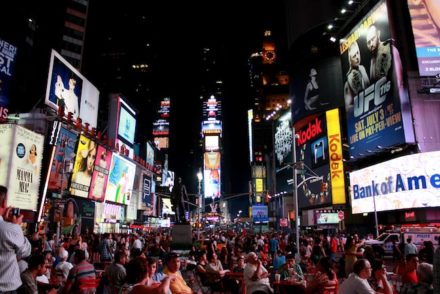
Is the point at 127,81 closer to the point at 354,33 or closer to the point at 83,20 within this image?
the point at 83,20

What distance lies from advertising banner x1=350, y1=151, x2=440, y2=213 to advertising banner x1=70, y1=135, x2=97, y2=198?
25.1 meters

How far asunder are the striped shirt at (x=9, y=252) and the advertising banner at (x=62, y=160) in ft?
94.8

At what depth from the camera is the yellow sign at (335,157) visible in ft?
161

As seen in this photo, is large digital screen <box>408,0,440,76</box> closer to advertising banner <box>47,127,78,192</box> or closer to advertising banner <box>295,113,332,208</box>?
advertising banner <box>295,113,332,208</box>

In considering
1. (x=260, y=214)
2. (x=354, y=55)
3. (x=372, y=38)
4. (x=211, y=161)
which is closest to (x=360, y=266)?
(x=372, y=38)

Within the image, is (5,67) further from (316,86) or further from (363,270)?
(316,86)

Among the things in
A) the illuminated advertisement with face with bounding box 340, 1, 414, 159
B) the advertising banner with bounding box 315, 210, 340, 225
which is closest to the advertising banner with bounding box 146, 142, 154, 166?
the advertising banner with bounding box 315, 210, 340, 225

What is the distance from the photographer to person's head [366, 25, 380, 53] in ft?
116

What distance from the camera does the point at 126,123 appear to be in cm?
5191

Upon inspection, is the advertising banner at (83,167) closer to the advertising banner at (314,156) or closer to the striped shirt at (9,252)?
the advertising banner at (314,156)

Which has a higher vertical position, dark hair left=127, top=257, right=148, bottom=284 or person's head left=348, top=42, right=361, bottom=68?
person's head left=348, top=42, right=361, bottom=68

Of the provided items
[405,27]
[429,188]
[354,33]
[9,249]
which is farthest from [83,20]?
[9,249]

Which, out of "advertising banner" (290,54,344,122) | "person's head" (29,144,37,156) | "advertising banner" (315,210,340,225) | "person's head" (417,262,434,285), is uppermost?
"advertising banner" (290,54,344,122)

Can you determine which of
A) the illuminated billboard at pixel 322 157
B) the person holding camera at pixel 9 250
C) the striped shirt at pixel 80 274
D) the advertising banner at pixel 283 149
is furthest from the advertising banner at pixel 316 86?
the person holding camera at pixel 9 250
